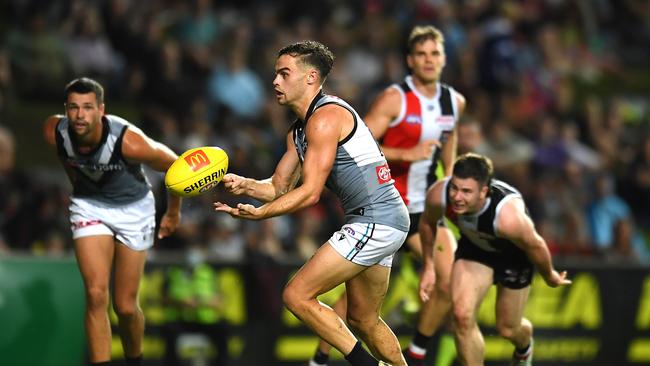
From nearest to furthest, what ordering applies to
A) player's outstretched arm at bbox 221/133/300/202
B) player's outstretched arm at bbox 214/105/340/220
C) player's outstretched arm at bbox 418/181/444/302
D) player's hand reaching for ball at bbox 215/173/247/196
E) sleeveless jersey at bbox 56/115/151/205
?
player's outstretched arm at bbox 214/105/340/220, player's hand reaching for ball at bbox 215/173/247/196, player's outstretched arm at bbox 221/133/300/202, sleeveless jersey at bbox 56/115/151/205, player's outstretched arm at bbox 418/181/444/302

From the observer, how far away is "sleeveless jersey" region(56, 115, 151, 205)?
872 centimetres

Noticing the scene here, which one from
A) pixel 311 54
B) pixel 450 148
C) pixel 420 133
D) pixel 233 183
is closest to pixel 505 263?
pixel 450 148

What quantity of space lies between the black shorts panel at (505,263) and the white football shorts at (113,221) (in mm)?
2689

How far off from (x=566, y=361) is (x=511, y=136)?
12.6 feet

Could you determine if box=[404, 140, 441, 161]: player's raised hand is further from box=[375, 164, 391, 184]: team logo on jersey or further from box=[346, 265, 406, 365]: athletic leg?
box=[346, 265, 406, 365]: athletic leg

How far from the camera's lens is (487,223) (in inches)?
354

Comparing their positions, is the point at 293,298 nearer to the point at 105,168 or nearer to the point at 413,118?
the point at 105,168

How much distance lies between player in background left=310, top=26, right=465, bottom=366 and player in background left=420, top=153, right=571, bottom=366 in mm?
364

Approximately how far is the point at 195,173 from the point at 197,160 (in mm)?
105

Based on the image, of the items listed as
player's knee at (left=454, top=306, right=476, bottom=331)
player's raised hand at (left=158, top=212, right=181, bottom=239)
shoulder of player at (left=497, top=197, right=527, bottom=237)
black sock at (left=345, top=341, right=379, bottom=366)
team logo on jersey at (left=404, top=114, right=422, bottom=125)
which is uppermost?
team logo on jersey at (left=404, top=114, right=422, bottom=125)

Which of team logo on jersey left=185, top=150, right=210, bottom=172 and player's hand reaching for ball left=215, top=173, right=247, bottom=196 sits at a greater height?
team logo on jersey left=185, top=150, right=210, bottom=172

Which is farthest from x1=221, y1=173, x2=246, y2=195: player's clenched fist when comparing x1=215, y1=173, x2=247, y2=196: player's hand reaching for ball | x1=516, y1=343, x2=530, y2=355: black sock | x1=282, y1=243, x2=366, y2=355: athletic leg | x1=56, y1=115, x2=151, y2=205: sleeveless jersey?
x1=516, y1=343, x2=530, y2=355: black sock

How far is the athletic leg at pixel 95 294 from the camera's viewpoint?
8.61 metres

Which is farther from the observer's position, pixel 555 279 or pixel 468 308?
pixel 555 279
